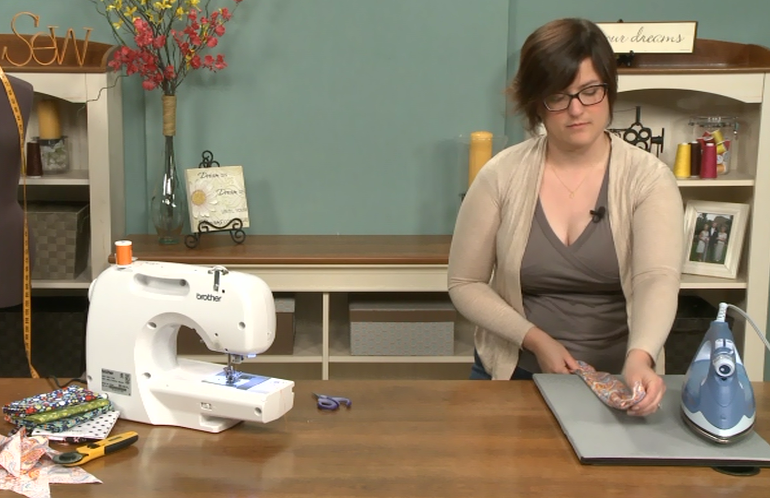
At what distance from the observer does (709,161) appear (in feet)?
10.3

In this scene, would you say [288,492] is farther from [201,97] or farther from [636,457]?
[201,97]

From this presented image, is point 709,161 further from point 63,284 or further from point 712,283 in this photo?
point 63,284

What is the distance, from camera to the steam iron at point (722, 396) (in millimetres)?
1519

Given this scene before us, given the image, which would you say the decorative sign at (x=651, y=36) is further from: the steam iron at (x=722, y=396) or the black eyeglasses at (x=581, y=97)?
the steam iron at (x=722, y=396)

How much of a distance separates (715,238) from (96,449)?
7.61 ft

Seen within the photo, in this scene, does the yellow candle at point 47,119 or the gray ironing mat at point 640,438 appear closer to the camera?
the gray ironing mat at point 640,438

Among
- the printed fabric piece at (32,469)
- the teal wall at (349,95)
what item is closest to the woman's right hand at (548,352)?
the printed fabric piece at (32,469)

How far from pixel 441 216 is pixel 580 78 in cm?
156

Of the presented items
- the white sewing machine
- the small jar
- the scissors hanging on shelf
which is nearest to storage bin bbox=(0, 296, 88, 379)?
the white sewing machine

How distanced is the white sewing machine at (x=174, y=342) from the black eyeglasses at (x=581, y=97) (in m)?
0.73

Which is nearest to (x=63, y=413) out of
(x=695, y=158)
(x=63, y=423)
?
(x=63, y=423)

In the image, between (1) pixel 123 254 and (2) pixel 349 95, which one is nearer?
(1) pixel 123 254

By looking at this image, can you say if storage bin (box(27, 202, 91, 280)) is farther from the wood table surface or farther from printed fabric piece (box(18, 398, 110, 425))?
printed fabric piece (box(18, 398, 110, 425))

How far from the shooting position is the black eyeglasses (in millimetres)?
1896
